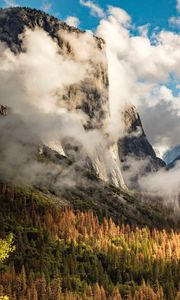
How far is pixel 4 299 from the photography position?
2847 cm

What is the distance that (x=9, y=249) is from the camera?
3014 cm

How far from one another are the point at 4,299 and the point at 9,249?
3144 mm

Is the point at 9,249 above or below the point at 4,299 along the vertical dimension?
above
